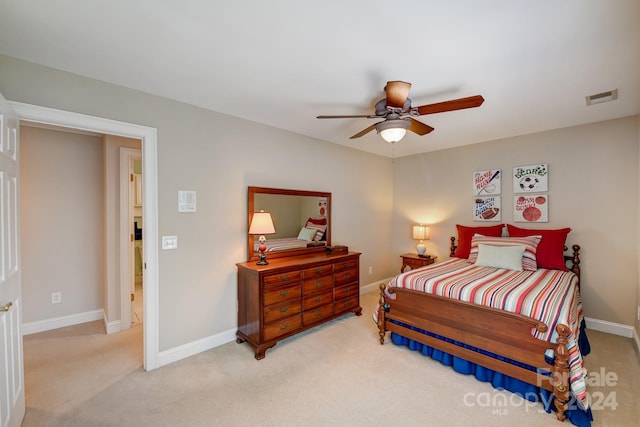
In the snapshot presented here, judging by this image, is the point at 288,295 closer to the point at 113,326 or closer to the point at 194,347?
the point at 194,347

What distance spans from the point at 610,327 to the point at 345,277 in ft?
10.2

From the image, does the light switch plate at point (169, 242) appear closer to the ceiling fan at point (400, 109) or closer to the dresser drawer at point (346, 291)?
the ceiling fan at point (400, 109)

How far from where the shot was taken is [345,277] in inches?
139

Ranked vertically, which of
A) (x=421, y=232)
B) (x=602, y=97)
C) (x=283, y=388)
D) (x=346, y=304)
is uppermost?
(x=602, y=97)

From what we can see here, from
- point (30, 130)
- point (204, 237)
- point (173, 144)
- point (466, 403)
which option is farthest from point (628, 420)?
point (30, 130)

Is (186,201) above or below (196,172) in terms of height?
below

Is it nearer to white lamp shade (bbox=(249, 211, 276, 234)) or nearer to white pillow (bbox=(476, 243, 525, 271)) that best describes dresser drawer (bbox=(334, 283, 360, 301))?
white lamp shade (bbox=(249, 211, 276, 234))

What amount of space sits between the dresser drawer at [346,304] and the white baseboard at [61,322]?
306 centimetres

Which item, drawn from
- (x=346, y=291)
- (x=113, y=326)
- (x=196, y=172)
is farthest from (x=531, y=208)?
(x=113, y=326)

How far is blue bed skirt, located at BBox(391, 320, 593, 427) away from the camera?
1.83 metres

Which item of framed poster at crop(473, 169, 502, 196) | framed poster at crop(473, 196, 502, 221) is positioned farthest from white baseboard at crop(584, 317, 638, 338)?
framed poster at crop(473, 169, 502, 196)

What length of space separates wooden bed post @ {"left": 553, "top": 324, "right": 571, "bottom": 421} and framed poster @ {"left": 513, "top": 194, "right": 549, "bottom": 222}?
91.2 inches

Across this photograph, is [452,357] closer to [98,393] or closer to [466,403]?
[466,403]

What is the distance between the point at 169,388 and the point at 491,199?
14.7 ft
